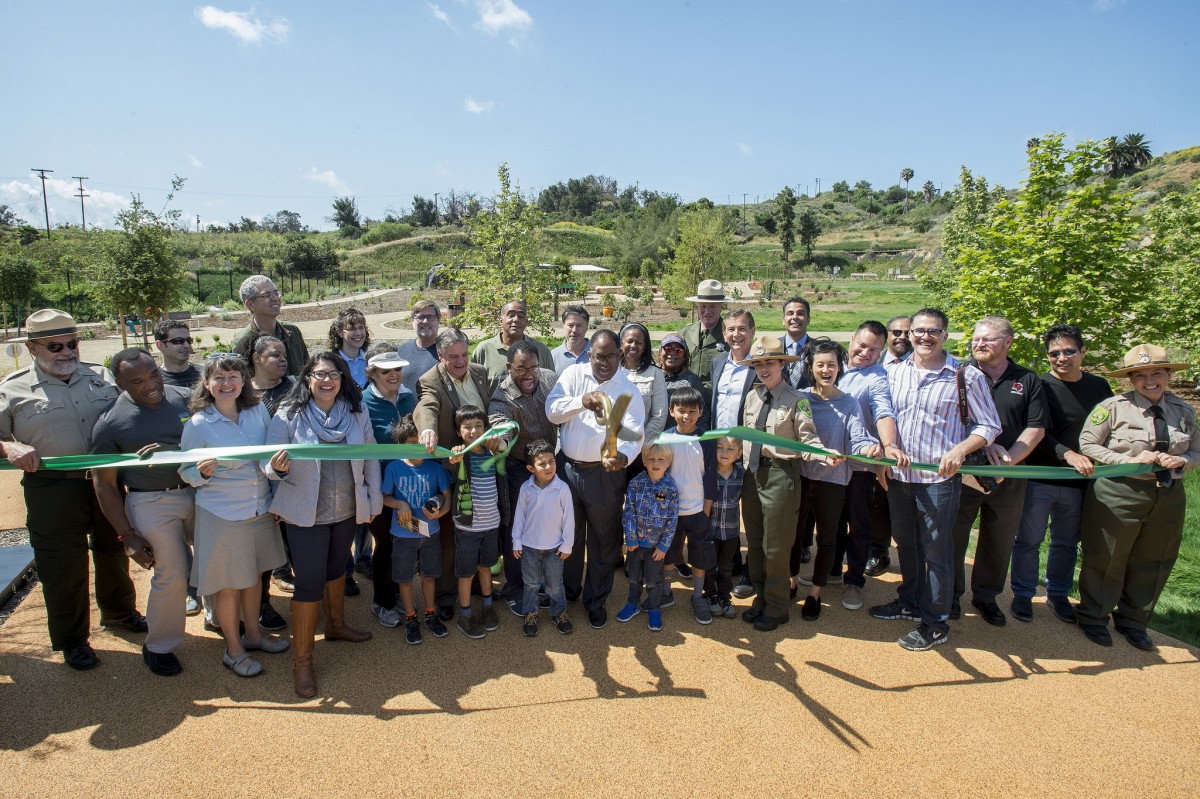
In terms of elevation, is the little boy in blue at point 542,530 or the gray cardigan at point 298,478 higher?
the gray cardigan at point 298,478

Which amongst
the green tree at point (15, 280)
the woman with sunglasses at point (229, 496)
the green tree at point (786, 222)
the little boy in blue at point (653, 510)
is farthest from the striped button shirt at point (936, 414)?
the green tree at point (786, 222)

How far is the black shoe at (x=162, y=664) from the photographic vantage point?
13.7 ft

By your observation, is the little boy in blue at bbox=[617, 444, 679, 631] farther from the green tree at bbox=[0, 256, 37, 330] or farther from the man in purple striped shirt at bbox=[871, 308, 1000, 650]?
the green tree at bbox=[0, 256, 37, 330]

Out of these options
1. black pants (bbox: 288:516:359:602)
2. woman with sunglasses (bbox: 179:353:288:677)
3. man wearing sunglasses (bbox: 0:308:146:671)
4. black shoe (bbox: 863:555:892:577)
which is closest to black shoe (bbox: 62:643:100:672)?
man wearing sunglasses (bbox: 0:308:146:671)

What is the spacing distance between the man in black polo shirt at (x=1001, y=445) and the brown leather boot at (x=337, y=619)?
459 cm

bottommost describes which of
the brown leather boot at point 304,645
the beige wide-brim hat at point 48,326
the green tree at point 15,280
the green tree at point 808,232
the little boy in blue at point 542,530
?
the brown leather boot at point 304,645

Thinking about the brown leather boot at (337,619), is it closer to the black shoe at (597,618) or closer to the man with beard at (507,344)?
the black shoe at (597,618)

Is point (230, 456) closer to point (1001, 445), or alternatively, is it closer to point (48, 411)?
point (48, 411)

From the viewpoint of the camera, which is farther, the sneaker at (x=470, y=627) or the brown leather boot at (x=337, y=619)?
the sneaker at (x=470, y=627)

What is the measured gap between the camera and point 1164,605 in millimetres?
5434

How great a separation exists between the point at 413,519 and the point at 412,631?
0.88 m

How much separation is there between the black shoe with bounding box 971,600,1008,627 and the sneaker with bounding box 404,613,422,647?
14.1 ft

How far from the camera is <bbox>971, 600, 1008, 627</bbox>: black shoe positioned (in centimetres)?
497

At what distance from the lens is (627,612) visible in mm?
4969
